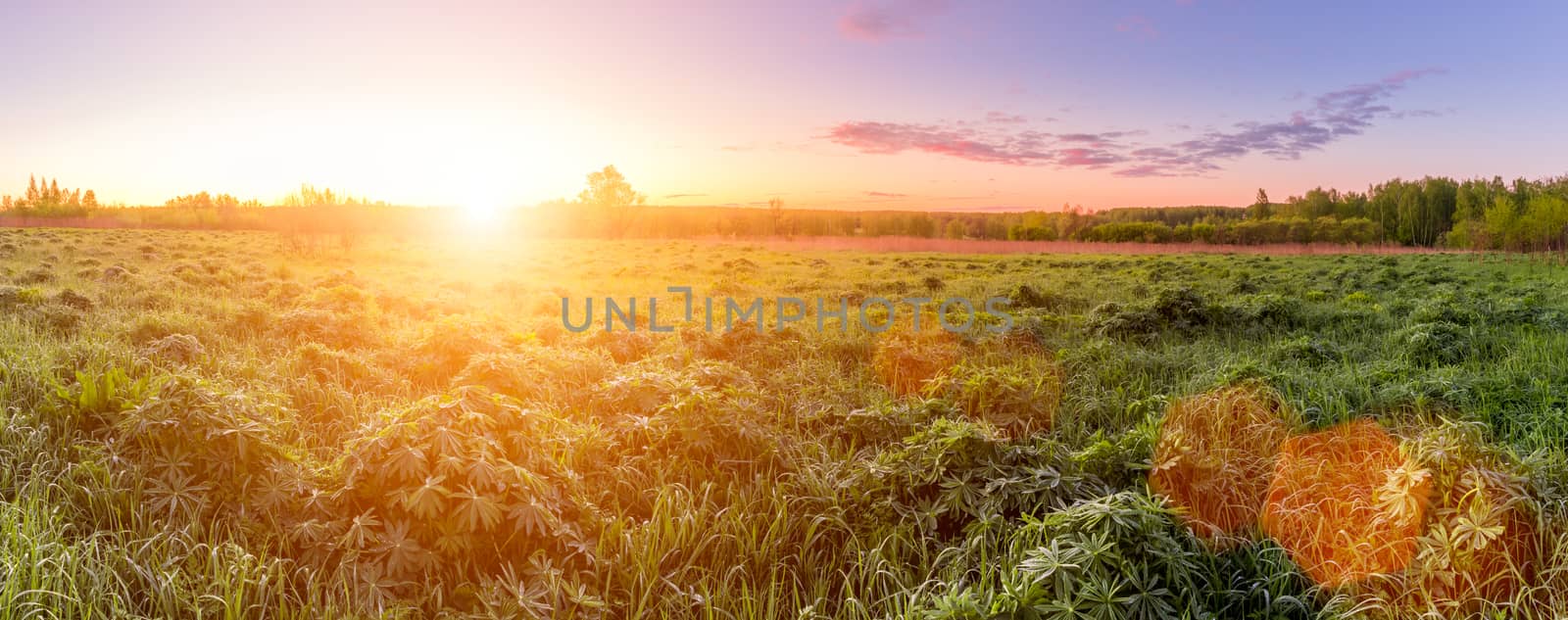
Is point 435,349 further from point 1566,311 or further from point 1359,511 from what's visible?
point 1566,311

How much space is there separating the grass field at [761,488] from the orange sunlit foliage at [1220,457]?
2 centimetres

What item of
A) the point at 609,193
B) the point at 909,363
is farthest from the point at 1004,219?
the point at 909,363

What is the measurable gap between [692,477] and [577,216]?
59689 millimetres

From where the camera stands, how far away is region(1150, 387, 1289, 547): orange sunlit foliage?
3740 mm

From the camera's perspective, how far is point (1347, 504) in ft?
11.8

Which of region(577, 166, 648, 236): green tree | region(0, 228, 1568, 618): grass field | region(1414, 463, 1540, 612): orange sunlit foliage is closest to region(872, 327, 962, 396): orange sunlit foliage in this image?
region(0, 228, 1568, 618): grass field

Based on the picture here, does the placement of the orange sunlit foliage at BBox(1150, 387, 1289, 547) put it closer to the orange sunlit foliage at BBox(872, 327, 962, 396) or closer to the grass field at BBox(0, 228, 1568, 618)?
the grass field at BBox(0, 228, 1568, 618)

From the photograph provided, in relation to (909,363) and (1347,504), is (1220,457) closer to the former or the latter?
(1347,504)

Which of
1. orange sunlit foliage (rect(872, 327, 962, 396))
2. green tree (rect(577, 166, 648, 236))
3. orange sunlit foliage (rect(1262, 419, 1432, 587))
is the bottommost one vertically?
orange sunlit foliage (rect(1262, 419, 1432, 587))

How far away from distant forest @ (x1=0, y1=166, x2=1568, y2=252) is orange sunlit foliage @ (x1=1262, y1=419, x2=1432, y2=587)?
2958 centimetres

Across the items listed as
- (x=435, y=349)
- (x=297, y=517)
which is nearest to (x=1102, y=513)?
(x=297, y=517)

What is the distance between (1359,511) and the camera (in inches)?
141

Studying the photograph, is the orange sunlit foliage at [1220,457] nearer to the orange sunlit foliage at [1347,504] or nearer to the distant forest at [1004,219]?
the orange sunlit foliage at [1347,504]

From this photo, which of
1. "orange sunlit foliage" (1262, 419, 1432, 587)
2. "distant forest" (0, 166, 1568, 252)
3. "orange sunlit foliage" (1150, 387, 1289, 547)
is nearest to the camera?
"orange sunlit foliage" (1262, 419, 1432, 587)
